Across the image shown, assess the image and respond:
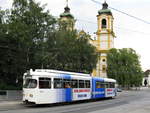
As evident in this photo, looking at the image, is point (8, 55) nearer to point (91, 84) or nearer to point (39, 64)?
point (39, 64)

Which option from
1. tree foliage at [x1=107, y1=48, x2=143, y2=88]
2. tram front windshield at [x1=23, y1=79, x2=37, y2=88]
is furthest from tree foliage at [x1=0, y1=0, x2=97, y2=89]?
tree foliage at [x1=107, y1=48, x2=143, y2=88]

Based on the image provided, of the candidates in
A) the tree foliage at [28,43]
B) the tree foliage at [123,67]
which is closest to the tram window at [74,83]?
the tree foliage at [28,43]

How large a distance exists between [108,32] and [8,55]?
58492mm

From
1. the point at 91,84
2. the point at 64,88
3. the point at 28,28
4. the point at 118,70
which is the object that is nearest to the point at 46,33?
the point at 28,28

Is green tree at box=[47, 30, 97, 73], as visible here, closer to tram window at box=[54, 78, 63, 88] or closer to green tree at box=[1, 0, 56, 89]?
green tree at box=[1, 0, 56, 89]

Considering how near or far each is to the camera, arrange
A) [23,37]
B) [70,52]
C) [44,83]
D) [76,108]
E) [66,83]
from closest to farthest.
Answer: [76,108] < [44,83] < [66,83] < [23,37] < [70,52]

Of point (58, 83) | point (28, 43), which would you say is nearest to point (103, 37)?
point (28, 43)

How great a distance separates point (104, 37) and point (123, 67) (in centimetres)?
1162

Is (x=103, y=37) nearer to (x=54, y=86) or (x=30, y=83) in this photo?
(x=54, y=86)

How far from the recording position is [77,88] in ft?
92.0

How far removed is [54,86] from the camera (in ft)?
80.7

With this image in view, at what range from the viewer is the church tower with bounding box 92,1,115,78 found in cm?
8788

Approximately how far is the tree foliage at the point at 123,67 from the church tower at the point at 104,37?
4.43 metres

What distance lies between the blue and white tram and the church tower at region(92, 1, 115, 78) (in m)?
57.5
